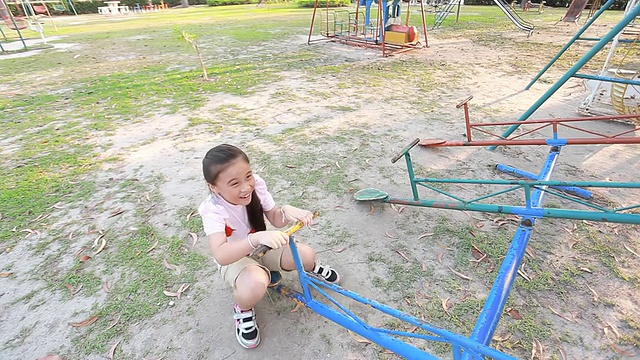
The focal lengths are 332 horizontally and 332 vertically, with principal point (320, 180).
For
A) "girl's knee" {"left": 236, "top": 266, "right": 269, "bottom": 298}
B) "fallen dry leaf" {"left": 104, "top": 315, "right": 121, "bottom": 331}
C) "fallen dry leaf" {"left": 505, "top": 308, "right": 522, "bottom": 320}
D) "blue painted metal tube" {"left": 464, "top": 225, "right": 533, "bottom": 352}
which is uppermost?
"blue painted metal tube" {"left": 464, "top": 225, "right": 533, "bottom": 352}

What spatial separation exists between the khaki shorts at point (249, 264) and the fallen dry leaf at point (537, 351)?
1.43 m

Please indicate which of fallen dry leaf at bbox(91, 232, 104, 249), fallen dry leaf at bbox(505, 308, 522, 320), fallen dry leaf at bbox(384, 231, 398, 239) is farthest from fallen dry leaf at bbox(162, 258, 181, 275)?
fallen dry leaf at bbox(505, 308, 522, 320)

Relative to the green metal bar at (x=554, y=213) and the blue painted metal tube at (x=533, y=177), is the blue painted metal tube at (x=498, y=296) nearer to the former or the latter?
the green metal bar at (x=554, y=213)

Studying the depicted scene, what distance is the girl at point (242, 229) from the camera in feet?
5.22

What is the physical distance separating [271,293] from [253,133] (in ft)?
8.77

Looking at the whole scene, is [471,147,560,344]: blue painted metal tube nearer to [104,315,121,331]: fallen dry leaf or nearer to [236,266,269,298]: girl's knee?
[236,266,269,298]: girl's knee

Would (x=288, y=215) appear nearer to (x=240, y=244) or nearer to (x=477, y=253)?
(x=240, y=244)

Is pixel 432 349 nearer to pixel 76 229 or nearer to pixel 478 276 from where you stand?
pixel 478 276

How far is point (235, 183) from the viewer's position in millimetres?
1640

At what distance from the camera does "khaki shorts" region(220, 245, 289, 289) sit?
1827mm

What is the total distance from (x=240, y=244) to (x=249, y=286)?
29cm

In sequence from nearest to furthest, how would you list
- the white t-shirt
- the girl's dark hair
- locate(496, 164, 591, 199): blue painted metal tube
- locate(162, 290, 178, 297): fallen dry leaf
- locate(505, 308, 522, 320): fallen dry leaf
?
1. the girl's dark hair
2. the white t-shirt
3. locate(505, 308, 522, 320): fallen dry leaf
4. locate(162, 290, 178, 297): fallen dry leaf
5. locate(496, 164, 591, 199): blue painted metal tube

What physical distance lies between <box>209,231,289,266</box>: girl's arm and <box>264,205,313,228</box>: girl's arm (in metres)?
0.17

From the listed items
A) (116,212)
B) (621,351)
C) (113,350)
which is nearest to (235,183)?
(113,350)
